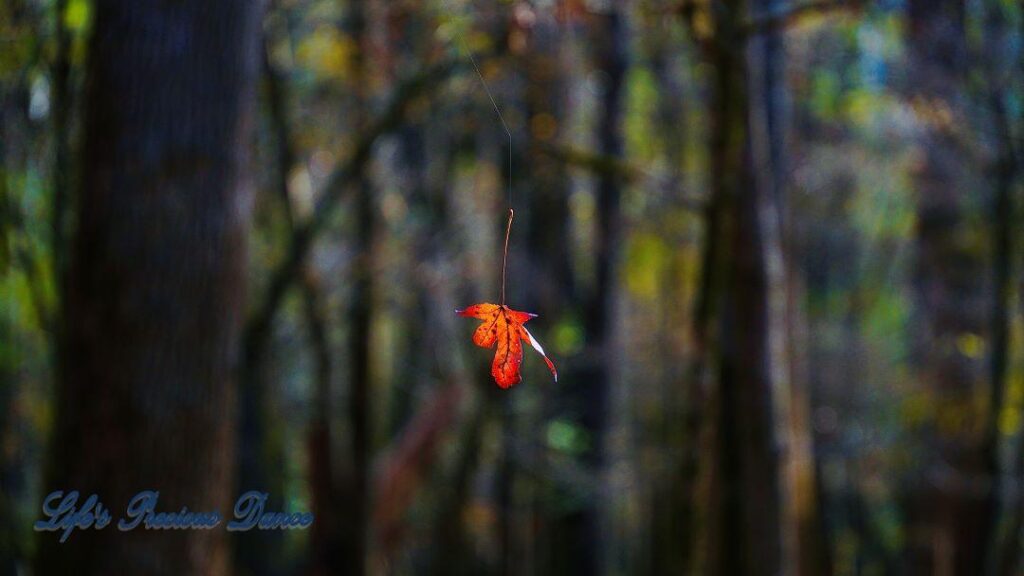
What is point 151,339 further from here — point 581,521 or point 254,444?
point 581,521

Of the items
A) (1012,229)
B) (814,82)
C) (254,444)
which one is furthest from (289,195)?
(814,82)

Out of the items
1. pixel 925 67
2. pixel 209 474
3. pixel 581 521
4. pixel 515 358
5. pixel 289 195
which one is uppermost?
pixel 925 67

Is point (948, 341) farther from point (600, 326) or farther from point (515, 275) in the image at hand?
point (515, 275)

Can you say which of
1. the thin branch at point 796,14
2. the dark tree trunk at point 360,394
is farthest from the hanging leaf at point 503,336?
the dark tree trunk at point 360,394

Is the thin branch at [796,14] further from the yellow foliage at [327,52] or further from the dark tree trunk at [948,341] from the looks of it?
the dark tree trunk at [948,341]

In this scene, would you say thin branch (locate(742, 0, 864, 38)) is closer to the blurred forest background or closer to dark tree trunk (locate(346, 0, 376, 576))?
the blurred forest background

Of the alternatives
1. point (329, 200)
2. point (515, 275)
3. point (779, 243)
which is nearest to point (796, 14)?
point (779, 243)
